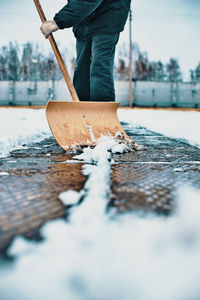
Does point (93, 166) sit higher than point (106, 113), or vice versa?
point (106, 113)

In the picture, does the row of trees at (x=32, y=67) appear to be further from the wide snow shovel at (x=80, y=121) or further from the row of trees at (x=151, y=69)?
the wide snow shovel at (x=80, y=121)

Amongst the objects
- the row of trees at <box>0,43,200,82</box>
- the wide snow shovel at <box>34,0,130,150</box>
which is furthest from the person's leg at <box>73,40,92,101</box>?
the row of trees at <box>0,43,200,82</box>

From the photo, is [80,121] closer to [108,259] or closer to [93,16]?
[93,16]

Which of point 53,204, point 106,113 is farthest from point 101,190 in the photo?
point 106,113

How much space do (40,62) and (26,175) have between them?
75.9ft

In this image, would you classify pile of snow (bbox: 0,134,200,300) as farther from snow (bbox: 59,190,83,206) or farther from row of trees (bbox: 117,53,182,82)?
row of trees (bbox: 117,53,182,82)

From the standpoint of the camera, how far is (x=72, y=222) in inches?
21.3

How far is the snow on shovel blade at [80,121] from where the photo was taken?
1549 mm

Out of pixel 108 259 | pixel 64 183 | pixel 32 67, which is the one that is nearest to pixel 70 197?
pixel 64 183

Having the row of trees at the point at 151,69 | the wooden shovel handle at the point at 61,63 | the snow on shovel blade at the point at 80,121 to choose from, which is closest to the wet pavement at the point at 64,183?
the snow on shovel blade at the point at 80,121

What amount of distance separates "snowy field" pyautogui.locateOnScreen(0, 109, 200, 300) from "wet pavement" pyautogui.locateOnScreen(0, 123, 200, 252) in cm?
4

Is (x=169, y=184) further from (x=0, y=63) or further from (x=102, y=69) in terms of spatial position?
(x=0, y=63)

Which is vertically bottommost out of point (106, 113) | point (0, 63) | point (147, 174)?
point (147, 174)

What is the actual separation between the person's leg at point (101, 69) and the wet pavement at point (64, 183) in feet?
2.50
